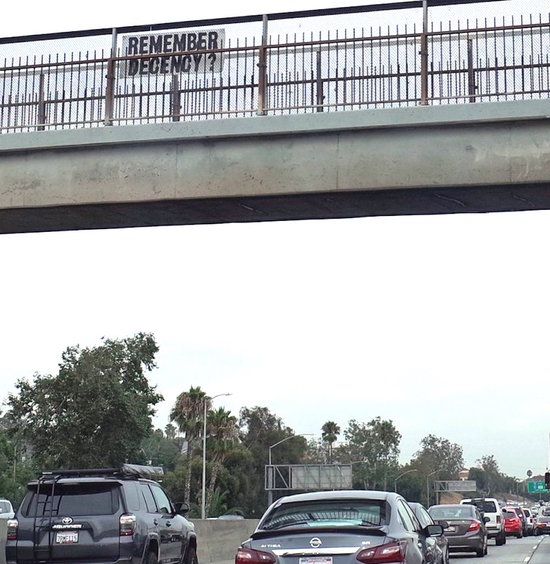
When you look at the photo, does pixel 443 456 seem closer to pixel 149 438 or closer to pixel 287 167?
pixel 149 438

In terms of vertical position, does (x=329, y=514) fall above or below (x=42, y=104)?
below

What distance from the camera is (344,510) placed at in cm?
1124

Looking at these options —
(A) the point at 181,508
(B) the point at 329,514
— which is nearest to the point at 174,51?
(A) the point at 181,508

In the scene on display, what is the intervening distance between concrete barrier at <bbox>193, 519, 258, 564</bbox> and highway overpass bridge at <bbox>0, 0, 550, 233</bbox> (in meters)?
12.5

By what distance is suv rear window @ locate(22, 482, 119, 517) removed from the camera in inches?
579

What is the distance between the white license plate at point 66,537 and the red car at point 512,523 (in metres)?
43.0

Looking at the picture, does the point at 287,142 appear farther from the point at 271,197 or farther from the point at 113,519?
the point at 113,519

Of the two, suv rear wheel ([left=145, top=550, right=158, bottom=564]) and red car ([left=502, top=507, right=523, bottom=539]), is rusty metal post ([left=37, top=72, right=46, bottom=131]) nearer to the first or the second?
suv rear wheel ([left=145, top=550, right=158, bottom=564])

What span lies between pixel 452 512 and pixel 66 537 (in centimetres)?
1952

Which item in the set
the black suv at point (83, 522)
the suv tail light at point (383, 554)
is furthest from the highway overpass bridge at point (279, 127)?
the suv tail light at point (383, 554)

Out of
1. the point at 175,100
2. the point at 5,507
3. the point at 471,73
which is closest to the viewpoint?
the point at 471,73

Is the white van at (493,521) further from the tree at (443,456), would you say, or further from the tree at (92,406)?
the tree at (443,456)

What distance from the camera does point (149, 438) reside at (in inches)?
2869

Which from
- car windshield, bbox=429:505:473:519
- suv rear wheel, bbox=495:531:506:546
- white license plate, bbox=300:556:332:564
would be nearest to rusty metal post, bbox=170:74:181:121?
white license plate, bbox=300:556:332:564
